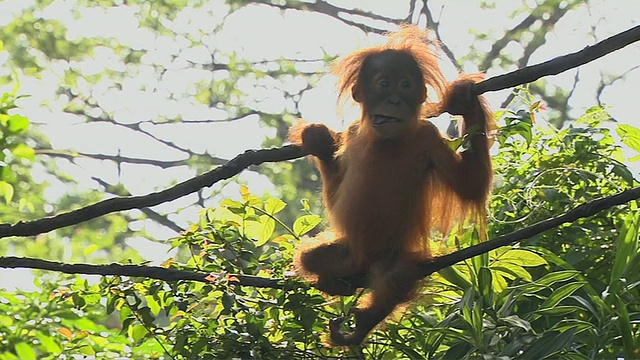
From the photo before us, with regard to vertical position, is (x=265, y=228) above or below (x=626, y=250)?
above

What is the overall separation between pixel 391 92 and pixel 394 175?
24 cm

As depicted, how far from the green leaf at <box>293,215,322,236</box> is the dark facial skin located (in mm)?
294

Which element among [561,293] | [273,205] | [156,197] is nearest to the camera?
[156,197]

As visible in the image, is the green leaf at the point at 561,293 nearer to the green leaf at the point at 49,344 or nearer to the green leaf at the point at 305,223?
the green leaf at the point at 305,223

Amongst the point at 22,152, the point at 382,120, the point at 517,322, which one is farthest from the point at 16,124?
the point at 517,322

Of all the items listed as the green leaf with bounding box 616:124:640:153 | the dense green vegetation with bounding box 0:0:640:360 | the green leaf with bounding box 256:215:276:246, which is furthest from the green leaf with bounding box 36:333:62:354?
the green leaf with bounding box 616:124:640:153

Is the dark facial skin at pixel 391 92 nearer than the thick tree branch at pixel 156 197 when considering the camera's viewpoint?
No

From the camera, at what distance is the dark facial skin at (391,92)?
2260 mm

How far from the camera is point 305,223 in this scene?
2305mm

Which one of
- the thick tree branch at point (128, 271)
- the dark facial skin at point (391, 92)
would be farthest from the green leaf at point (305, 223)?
the thick tree branch at point (128, 271)

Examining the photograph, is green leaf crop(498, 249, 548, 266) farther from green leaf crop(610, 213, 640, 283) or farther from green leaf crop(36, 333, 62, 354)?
green leaf crop(36, 333, 62, 354)

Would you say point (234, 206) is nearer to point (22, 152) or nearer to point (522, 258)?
point (522, 258)

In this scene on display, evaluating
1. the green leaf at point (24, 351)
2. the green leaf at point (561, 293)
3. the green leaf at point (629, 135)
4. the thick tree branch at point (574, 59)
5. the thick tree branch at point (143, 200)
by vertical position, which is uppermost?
the green leaf at point (629, 135)

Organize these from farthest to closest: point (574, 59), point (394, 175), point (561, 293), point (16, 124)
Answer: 1. point (16, 124)
2. point (394, 175)
3. point (561, 293)
4. point (574, 59)
